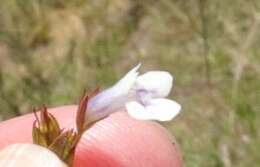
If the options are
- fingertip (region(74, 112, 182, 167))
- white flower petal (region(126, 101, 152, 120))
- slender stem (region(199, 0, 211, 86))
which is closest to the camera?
white flower petal (region(126, 101, 152, 120))

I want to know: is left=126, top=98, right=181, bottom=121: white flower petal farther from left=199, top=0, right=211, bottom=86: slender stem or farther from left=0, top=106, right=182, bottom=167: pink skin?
left=199, top=0, right=211, bottom=86: slender stem

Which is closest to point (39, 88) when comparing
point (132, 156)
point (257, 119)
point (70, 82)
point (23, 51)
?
point (23, 51)

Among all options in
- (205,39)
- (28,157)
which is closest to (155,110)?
(28,157)

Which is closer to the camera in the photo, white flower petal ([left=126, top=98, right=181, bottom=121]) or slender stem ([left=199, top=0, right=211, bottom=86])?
white flower petal ([left=126, top=98, right=181, bottom=121])

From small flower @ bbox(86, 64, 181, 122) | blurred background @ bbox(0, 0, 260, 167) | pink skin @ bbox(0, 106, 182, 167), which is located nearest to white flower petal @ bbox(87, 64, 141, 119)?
small flower @ bbox(86, 64, 181, 122)

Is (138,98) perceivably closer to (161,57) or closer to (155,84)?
(155,84)

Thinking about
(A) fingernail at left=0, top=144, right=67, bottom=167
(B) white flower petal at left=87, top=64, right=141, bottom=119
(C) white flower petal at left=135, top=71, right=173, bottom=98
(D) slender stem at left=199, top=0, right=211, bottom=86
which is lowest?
(D) slender stem at left=199, top=0, right=211, bottom=86
